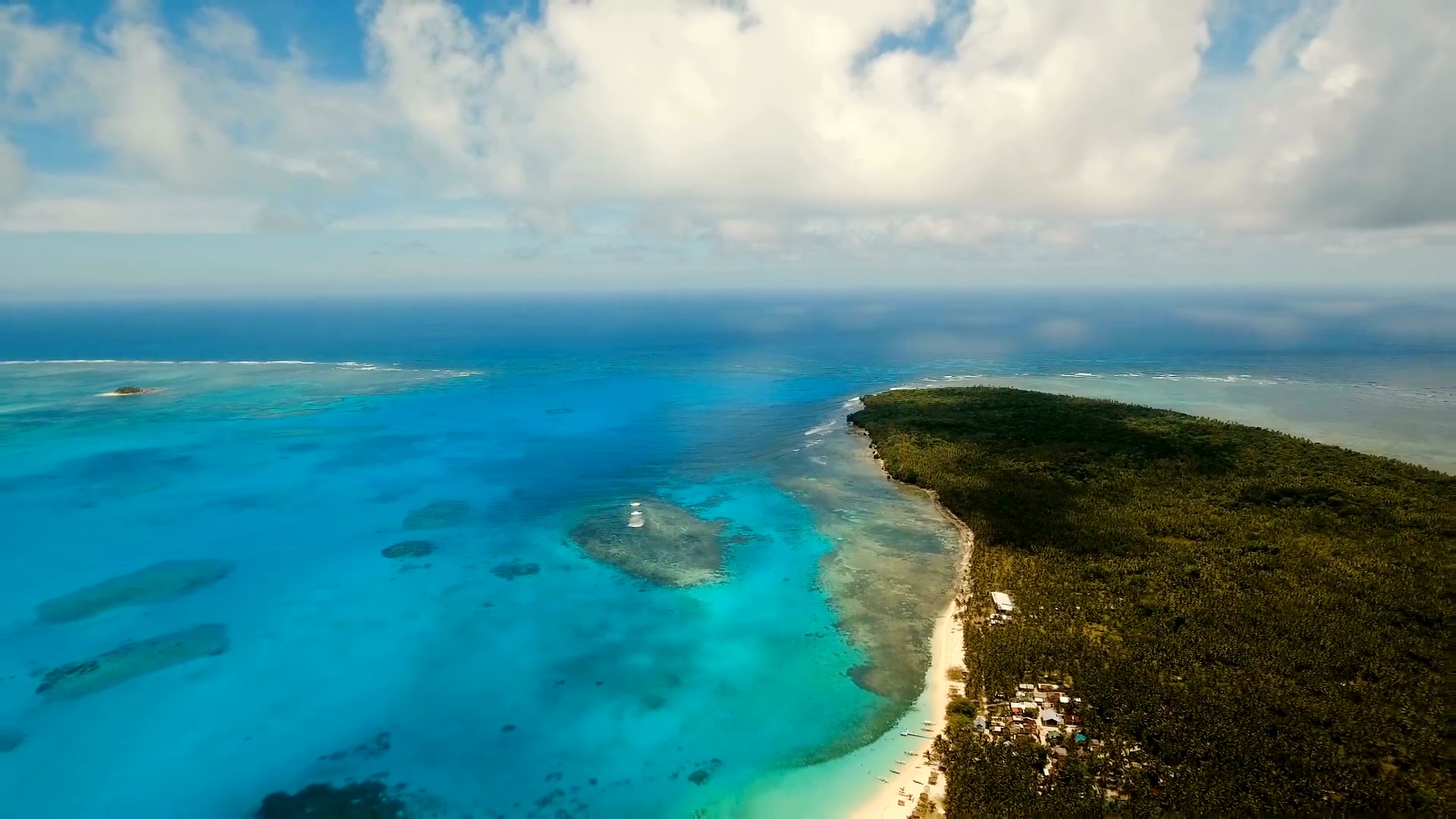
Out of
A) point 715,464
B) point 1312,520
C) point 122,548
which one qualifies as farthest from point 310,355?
point 1312,520

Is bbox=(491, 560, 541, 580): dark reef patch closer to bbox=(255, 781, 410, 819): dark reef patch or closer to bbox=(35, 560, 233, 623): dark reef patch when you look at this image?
bbox=(35, 560, 233, 623): dark reef patch

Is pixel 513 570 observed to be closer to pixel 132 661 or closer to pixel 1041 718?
pixel 132 661

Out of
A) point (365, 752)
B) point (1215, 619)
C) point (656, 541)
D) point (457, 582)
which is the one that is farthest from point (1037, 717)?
point (457, 582)

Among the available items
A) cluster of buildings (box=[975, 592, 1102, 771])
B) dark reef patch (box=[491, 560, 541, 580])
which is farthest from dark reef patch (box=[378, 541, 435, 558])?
cluster of buildings (box=[975, 592, 1102, 771])

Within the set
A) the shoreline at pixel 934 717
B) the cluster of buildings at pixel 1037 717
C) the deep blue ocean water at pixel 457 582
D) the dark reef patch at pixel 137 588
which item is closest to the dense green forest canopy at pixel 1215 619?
the cluster of buildings at pixel 1037 717

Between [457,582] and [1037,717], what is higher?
[457,582]

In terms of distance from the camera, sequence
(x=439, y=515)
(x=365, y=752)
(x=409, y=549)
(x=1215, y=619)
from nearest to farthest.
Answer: (x=365, y=752) < (x=1215, y=619) < (x=409, y=549) < (x=439, y=515)
